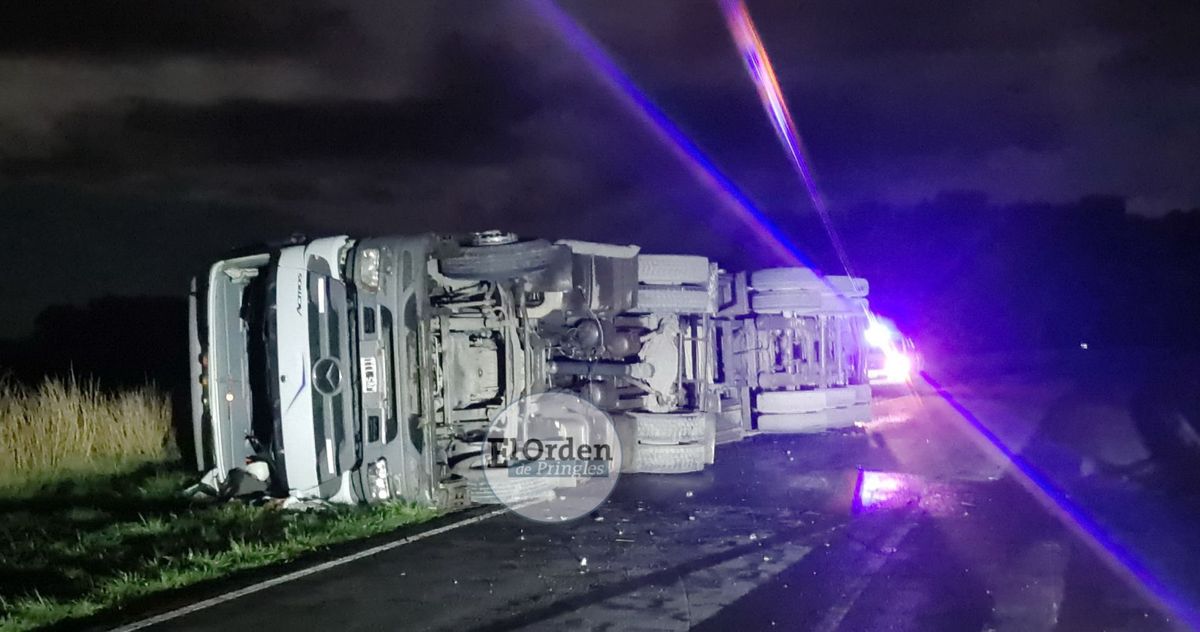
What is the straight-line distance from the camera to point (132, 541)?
7.09 m

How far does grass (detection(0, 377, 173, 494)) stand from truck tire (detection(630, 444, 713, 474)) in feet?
18.3

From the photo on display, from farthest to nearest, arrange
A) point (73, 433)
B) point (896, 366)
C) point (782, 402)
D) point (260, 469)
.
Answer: point (896, 366) < point (782, 402) < point (73, 433) < point (260, 469)

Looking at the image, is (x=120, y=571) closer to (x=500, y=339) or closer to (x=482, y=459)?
(x=482, y=459)

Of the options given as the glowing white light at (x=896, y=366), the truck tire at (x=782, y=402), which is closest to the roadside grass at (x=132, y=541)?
the truck tire at (x=782, y=402)

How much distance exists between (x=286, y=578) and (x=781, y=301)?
8063 mm

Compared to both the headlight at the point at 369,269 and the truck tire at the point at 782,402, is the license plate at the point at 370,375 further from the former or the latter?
the truck tire at the point at 782,402

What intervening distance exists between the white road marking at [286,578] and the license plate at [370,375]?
3.85 ft

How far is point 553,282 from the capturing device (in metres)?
8.71

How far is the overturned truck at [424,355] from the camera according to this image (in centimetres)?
760

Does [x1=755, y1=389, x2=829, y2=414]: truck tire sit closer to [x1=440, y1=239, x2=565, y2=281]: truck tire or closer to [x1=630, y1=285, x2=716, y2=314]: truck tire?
[x1=630, y1=285, x2=716, y2=314]: truck tire

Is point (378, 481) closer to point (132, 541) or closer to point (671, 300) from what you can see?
point (132, 541)

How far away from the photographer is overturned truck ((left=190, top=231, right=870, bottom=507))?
24.9 feet

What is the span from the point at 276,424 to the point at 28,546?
1.86 meters

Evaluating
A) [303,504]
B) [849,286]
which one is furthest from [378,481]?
[849,286]
